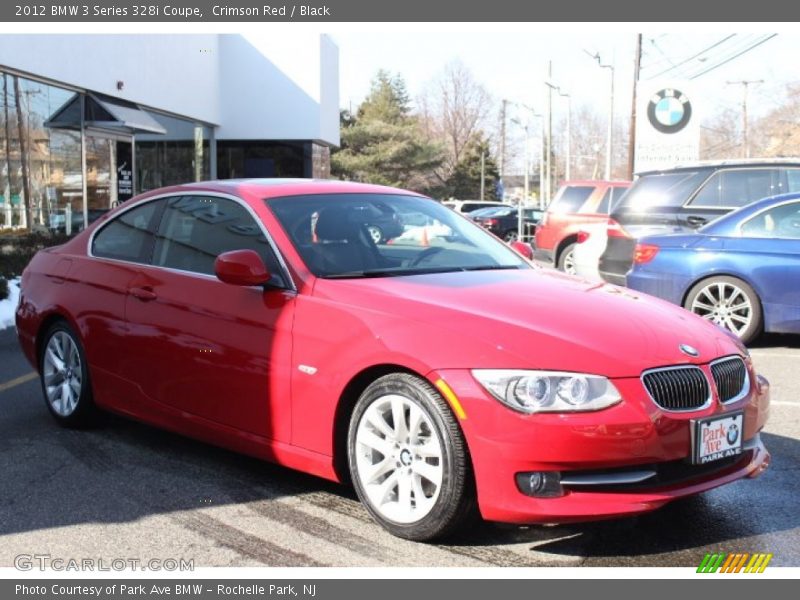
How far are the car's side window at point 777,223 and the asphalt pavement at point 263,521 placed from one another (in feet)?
12.9

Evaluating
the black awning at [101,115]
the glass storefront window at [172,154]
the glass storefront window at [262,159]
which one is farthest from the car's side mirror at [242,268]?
the glass storefront window at [262,159]

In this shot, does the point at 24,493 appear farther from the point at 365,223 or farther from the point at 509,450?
the point at 509,450

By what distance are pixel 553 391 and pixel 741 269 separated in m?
5.98

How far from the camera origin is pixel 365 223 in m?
4.78

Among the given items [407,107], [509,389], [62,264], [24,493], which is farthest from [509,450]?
[407,107]

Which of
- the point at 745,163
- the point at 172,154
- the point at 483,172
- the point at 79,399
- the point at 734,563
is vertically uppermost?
the point at 483,172

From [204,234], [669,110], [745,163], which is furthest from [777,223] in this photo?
[669,110]

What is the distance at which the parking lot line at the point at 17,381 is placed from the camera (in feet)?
22.6

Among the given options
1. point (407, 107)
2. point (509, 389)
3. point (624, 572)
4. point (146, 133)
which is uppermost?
point (407, 107)

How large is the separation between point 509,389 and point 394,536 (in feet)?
2.91

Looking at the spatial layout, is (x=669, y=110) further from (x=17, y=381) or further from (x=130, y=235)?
(x=130, y=235)

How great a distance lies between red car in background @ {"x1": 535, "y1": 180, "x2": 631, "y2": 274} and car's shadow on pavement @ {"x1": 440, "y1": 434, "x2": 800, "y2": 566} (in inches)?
470

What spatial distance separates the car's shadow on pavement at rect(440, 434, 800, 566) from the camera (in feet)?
12.3

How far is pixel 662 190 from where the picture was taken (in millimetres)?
11148
